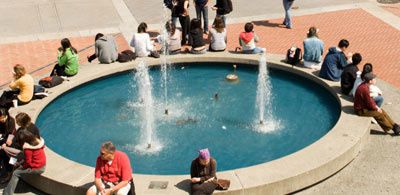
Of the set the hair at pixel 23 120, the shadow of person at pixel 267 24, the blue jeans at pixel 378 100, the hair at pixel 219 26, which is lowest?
the blue jeans at pixel 378 100

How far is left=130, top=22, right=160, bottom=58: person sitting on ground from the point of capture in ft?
54.1

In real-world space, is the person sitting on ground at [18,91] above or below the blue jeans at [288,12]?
below

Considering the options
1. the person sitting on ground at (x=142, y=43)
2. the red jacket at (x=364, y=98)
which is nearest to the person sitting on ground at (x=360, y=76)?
the red jacket at (x=364, y=98)

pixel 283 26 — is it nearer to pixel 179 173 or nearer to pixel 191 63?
pixel 191 63

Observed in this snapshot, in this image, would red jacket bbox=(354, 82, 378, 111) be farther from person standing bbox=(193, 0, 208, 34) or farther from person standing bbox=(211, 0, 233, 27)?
person standing bbox=(193, 0, 208, 34)

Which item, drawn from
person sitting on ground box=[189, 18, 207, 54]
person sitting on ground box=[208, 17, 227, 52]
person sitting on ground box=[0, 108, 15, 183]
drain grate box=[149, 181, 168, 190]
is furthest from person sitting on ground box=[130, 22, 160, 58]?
drain grate box=[149, 181, 168, 190]

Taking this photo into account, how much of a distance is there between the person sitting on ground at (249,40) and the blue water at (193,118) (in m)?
0.61

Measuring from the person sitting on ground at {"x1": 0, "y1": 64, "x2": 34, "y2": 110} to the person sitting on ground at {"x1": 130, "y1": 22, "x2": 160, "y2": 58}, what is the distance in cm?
385

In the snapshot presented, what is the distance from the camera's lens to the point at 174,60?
1677cm

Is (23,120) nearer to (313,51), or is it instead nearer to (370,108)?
(370,108)

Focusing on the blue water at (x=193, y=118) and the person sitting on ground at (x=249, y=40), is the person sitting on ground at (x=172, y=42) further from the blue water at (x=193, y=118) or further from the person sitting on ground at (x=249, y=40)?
the person sitting on ground at (x=249, y=40)

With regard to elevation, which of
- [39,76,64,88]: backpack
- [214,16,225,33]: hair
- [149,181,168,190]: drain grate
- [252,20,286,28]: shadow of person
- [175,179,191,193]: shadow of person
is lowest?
[175,179,191,193]: shadow of person

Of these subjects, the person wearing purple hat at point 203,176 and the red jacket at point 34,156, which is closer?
the person wearing purple hat at point 203,176

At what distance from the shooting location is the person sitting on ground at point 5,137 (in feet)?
35.7
